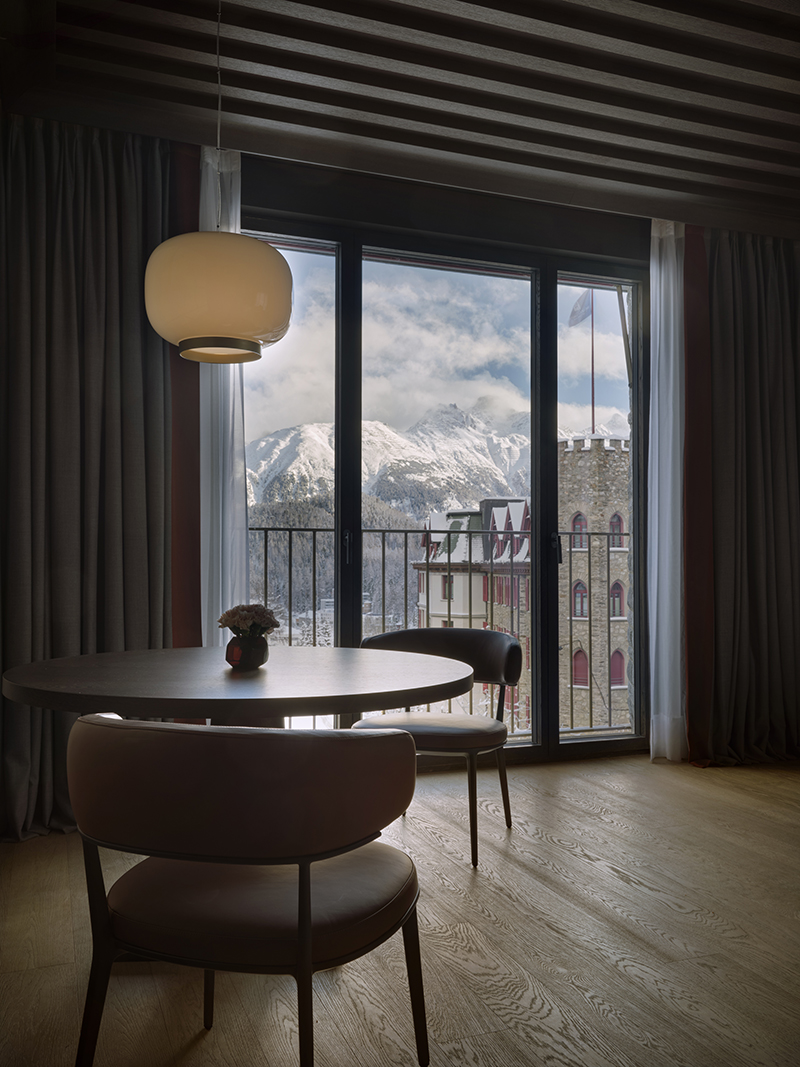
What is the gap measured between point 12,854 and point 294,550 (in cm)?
161

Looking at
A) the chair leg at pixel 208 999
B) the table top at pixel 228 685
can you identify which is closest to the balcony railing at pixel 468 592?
the table top at pixel 228 685

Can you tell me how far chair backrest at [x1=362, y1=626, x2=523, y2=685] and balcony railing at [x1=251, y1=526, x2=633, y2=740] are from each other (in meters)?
0.65

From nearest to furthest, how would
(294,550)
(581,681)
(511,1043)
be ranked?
(511,1043) → (294,550) → (581,681)

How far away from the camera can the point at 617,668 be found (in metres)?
4.20

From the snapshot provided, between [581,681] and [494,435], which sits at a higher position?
[494,435]

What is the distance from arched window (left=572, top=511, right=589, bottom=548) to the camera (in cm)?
411

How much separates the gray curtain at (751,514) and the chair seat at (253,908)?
302 centimetres

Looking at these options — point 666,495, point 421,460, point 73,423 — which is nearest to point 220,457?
point 73,423

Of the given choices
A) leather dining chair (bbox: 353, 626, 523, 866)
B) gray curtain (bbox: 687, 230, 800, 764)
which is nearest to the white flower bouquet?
leather dining chair (bbox: 353, 626, 523, 866)

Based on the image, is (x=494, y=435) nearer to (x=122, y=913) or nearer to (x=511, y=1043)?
(x=511, y=1043)

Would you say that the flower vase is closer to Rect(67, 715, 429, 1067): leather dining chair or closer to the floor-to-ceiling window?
Rect(67, 715, 429, 1067): leather dining chair

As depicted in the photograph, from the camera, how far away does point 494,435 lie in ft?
13.0

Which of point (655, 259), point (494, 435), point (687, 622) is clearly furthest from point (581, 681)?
point (655, 259)

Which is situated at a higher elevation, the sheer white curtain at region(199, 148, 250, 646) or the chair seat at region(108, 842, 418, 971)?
the sheer white curtain at region(199, 148, 250, 646)
